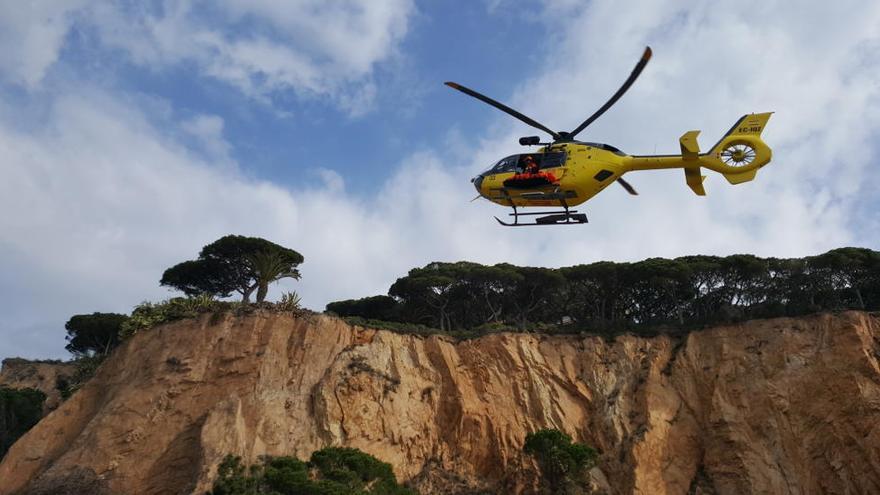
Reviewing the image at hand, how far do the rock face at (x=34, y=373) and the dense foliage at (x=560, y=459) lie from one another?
31.7 m

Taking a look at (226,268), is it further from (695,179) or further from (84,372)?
(695,179)

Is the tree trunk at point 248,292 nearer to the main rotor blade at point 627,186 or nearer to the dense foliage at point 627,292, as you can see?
the dense foliage at point 627,292

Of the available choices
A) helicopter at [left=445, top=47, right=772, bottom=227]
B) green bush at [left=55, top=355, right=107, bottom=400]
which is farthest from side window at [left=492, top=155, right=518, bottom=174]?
green bush at [left=55, top=355, right=107, bottom=400]

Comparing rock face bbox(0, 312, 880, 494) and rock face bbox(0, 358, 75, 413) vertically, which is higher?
rock face bbox(0, 358, 75, 413)

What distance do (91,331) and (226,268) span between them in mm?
13258

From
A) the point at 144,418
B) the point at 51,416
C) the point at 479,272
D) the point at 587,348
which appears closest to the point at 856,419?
the point at 587,348

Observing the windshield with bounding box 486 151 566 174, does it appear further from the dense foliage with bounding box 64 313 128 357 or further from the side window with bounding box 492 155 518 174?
the dense foliage with bounding box 64 313 128 357

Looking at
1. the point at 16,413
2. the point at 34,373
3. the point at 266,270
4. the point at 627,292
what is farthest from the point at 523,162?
the point at 34,373

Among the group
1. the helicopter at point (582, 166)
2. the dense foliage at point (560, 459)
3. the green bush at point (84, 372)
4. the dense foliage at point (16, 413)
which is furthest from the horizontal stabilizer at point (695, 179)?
the dense foliage at point (16, 413)

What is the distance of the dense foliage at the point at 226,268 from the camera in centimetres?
4144

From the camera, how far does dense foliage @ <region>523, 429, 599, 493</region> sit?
30594 millimetres

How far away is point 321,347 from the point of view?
112ft

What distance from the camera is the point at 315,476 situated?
28453mm

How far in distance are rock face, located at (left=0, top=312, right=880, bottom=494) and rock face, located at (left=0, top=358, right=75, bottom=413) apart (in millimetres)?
17048
